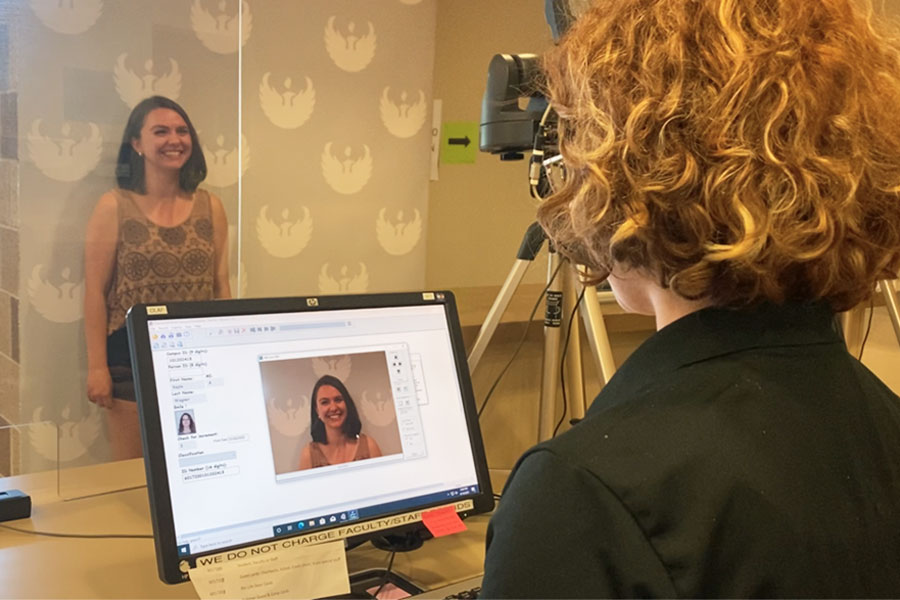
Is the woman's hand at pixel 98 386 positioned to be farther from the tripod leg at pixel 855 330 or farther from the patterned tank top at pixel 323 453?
the tripod leg at pixel 855 330

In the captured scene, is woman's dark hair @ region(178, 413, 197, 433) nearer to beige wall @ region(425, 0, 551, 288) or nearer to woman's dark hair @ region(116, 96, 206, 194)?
woman's dark hair @ region(116, 96, 206, 194)

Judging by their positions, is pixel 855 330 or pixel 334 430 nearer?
pixel 334 430

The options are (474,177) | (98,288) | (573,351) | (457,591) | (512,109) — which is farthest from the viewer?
(474,177)

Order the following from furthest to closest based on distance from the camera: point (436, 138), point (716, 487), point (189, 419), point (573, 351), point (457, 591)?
point (436, 138) < point (573, 351) < point (457, 591) < point (189, 419) < point (716, 487)

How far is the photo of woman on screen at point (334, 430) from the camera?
0.96 m

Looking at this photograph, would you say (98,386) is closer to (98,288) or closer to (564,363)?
(98,288)

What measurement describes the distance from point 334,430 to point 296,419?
0.05m

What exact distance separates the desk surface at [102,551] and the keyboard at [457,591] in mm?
20

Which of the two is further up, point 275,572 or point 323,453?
point 323,453

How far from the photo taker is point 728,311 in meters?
0.58

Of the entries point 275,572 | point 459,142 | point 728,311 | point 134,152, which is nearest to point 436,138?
point 459,142

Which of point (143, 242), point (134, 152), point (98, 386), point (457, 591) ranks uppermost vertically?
point (134, 152)

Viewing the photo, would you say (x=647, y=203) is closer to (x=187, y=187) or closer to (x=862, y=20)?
(x=862, y=20)

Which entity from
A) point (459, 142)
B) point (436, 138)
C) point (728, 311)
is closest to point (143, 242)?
point (436, 138)
